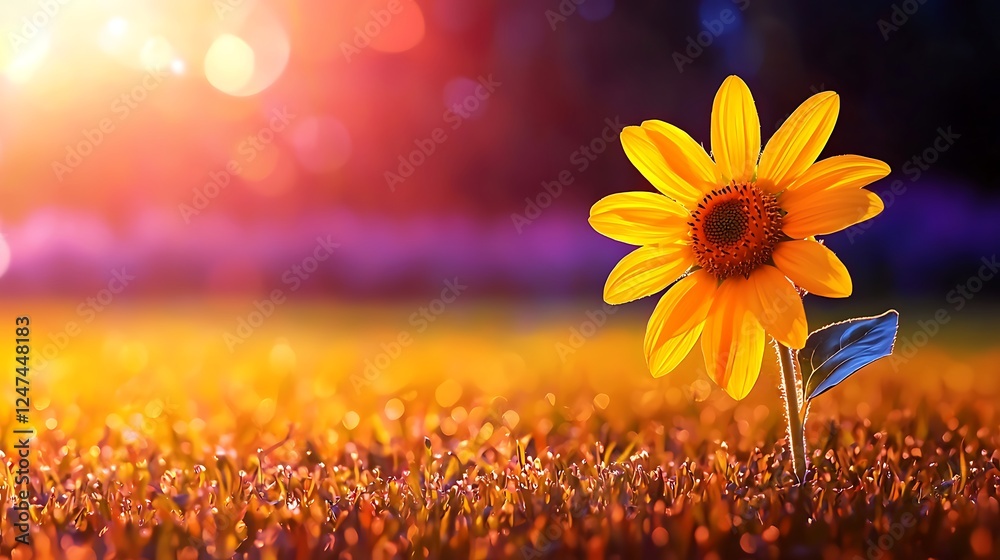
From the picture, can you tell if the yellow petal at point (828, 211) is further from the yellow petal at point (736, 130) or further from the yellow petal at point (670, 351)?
the yellow petal at point (670, 351)

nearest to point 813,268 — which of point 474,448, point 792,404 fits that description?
point 792,404

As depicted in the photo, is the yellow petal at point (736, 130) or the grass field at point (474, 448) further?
the yellow petal at point (736, 130)

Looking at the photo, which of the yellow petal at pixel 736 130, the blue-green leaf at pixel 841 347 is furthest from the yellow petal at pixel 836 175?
the blue-green leaf at pixel 841 347

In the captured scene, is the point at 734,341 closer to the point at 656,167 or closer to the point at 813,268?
the point at 813,268

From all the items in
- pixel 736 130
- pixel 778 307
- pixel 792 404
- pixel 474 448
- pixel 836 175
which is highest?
pixel 736 130

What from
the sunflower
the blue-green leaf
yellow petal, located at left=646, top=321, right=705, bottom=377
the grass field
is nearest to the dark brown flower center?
the sunflower

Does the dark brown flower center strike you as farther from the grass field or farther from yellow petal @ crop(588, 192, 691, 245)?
the grass field
